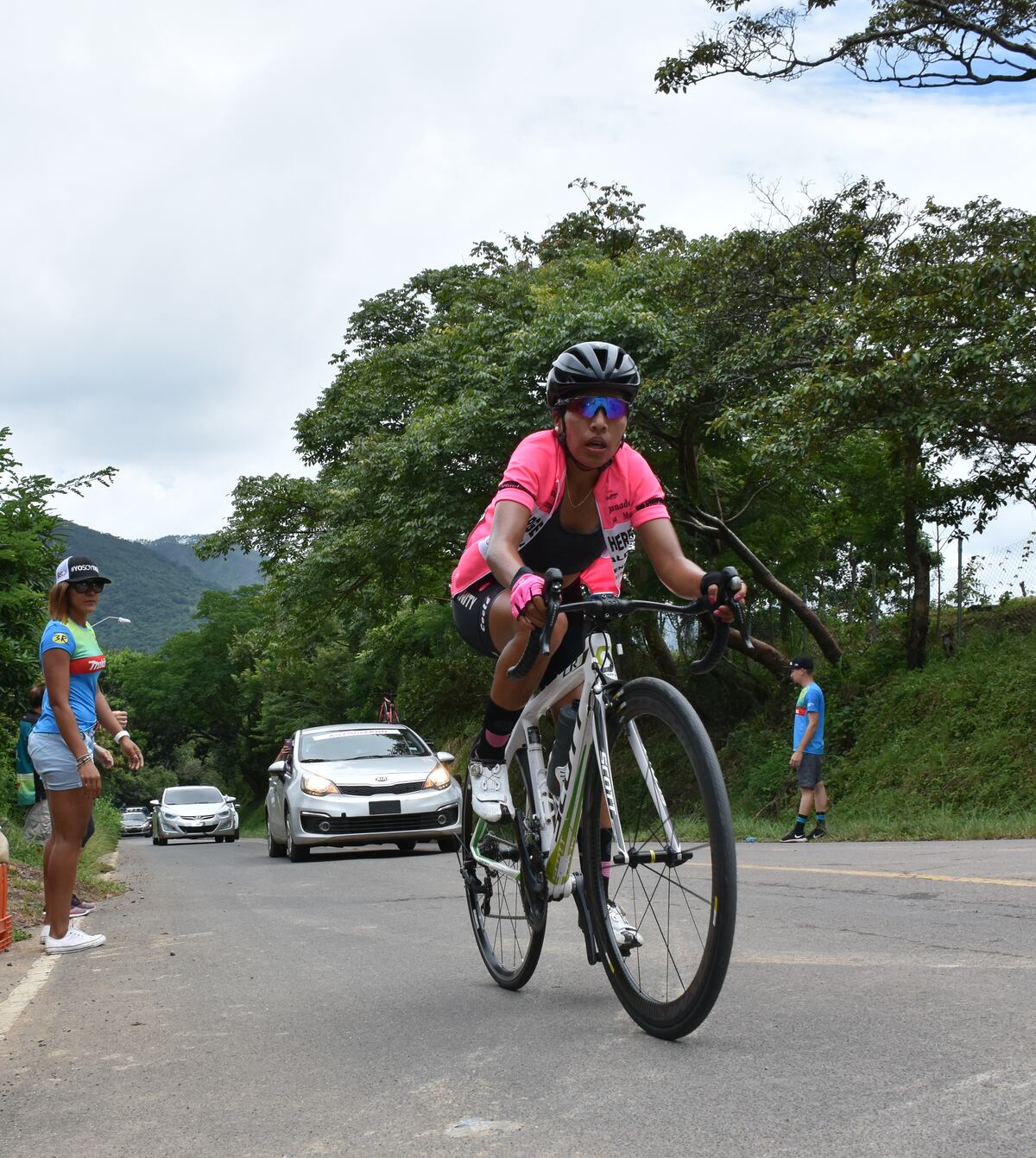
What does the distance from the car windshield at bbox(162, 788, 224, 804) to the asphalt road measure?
1108 inches

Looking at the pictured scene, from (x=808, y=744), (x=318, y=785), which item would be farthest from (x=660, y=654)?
(x=318, y=785)

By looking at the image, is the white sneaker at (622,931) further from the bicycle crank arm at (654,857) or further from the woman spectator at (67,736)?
the woman spectator at (67,736)

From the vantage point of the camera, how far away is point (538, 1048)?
375 cm

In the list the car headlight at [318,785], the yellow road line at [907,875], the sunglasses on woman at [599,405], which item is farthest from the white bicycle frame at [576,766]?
the car headlight at [318,785]

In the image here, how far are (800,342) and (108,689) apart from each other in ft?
249

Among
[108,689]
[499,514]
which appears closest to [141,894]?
[499,514]

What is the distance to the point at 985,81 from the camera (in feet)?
55.1

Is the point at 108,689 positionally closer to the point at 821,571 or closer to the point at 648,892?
the point at 821,571

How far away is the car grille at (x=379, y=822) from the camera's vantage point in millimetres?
14297

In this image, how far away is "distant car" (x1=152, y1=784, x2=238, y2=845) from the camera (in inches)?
1305

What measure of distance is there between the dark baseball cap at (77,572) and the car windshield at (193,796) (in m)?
28.0

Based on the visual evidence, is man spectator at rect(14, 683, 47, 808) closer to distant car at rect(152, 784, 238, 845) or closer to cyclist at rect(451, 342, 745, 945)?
cyclist at rect(451, 342, 745, 945)

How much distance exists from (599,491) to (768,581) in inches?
745

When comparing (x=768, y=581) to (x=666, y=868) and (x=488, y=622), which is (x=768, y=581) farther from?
(x=666, y=868)
